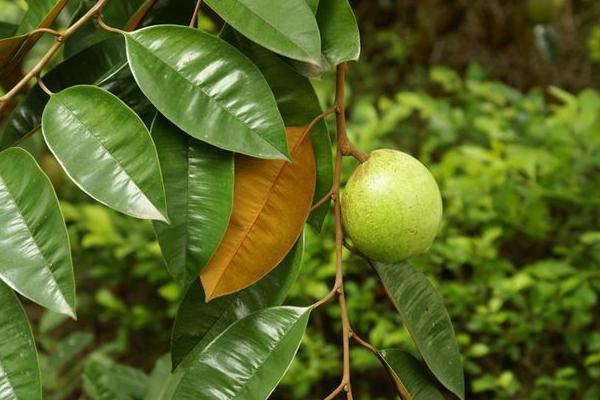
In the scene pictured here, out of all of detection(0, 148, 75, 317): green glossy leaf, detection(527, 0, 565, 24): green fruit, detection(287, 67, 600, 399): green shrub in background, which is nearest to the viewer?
detection(0, 148, 75, 317): green glossy leaf

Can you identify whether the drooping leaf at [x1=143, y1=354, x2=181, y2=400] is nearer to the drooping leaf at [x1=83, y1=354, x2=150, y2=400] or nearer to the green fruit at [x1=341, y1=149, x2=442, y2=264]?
the drooping leaf at [x1=83, y1=354, x2=150, y2=400]

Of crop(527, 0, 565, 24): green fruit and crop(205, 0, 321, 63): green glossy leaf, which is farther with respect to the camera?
crop(527, 0, 565, 24): green fruit

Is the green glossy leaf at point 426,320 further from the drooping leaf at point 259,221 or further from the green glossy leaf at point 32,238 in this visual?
the green glossy leaf at point 32,238

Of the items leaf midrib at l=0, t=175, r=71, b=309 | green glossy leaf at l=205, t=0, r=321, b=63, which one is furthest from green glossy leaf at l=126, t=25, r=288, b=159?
leaf midrib at l=0, t=175, r=71, b=309

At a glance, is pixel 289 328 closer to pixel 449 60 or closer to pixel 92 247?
pixel 92 247

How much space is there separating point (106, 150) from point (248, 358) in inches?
8.6

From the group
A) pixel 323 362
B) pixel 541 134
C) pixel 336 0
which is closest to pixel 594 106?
pixel 541 134

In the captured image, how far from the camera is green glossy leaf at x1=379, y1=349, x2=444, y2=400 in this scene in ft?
2.58

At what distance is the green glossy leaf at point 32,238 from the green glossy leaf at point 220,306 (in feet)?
0.60

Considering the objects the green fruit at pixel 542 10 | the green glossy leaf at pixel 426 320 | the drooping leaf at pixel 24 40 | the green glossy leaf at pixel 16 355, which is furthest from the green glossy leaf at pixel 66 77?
the green fruit at pixel 542 10

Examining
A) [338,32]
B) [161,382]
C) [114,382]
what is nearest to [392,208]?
[338,32]

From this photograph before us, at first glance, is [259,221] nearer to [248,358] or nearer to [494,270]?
[248,358]

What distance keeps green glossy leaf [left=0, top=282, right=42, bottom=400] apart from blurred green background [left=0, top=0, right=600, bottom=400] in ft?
2.14

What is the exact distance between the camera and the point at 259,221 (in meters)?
0.75
